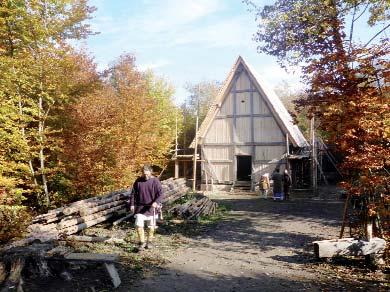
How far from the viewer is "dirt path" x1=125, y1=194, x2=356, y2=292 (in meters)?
6.52

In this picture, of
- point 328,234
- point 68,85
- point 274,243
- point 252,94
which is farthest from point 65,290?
point 252,94

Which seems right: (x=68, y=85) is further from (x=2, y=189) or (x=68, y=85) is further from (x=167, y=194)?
(x=167, y=194)

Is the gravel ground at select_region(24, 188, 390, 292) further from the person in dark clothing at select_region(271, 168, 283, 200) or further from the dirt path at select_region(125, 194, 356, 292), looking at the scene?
the person in dark clothing at select_region(271, 168, 283, 200)

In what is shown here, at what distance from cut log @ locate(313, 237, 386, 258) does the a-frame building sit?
1586 cm

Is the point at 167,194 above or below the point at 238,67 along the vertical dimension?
below

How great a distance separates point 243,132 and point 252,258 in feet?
56.4

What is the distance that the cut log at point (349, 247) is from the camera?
7.57 metres

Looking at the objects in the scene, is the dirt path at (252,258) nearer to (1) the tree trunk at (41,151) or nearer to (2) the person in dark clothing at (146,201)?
(2) the person in dark clothing at (146,201)

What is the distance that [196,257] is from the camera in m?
8.45

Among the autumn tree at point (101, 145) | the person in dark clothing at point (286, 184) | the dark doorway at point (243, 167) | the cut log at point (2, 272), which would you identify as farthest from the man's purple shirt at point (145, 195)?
the dark doorway at point (243, 167)

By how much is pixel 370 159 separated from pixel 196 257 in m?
4.43

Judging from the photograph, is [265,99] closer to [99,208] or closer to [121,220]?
[121,220]

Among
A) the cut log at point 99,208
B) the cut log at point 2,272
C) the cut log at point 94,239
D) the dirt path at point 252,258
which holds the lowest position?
the dirt path at point 252,258

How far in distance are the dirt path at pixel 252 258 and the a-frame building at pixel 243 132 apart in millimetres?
9640
